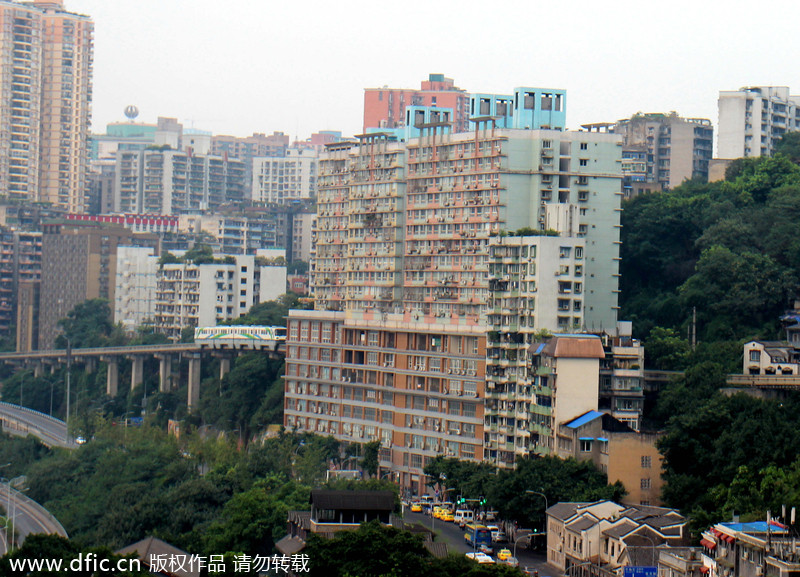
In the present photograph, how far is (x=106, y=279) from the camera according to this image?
149125 millimetres

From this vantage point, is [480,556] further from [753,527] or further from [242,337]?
[242,337]

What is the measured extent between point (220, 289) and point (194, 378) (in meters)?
13.2

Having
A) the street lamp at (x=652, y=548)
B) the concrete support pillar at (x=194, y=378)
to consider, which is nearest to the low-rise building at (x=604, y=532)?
the street lamp at (x=652, y=548)

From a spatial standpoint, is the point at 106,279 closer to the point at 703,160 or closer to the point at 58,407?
the point at 58,407

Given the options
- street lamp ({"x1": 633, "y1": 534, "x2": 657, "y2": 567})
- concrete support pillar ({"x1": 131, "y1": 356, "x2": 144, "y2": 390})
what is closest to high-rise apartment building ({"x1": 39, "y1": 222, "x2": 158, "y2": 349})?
concrete support pillar ({"x1": 131, "y1": 356, "x2": 144, "y2": 390})

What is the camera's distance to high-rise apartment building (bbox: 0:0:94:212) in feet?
562

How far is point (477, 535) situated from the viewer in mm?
→ 70188

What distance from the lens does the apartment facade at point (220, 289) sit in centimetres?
12744

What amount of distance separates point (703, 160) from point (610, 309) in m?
42.3

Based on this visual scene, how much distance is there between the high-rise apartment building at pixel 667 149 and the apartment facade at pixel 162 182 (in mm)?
66800

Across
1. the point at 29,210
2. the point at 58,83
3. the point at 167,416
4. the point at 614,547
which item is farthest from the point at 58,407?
the point at 614,547

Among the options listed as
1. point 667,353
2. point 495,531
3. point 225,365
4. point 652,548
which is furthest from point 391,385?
point 652,548

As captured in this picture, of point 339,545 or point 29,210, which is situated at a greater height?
point 29,210

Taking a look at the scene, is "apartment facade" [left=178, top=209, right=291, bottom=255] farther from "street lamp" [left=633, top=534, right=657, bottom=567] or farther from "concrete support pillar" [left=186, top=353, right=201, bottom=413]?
"street lamp" [left=633, top=534, right=657, bottom=567]
